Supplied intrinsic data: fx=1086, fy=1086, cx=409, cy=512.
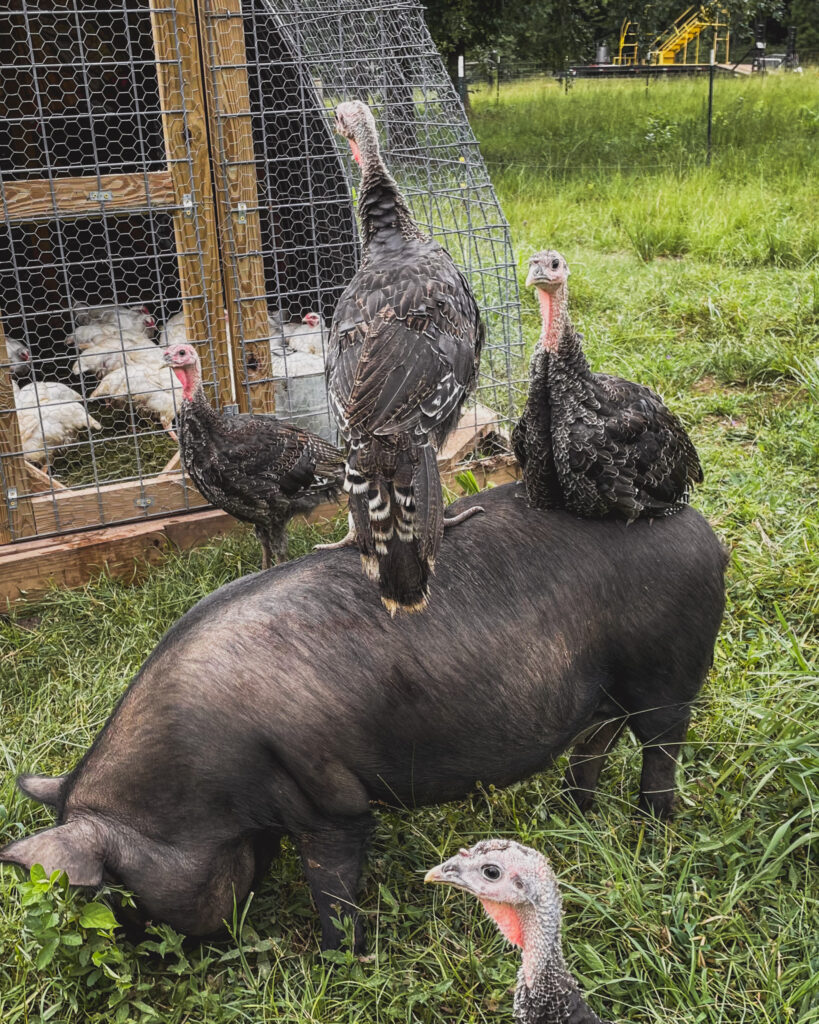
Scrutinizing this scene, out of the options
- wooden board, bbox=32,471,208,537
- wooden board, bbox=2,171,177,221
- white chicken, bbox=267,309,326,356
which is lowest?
wooden board, bbox=32,471,208,537

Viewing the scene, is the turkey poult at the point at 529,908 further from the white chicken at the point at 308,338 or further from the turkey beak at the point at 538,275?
the white chicken at the point at 308,338

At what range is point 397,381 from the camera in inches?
108

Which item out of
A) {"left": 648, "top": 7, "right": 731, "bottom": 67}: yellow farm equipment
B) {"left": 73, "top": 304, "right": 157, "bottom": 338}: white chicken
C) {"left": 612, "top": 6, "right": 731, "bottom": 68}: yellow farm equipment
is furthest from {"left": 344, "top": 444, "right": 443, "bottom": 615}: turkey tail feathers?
{"left": 648, "top": 7, "right": 731, "bottom": 67}: yellow farm equipment

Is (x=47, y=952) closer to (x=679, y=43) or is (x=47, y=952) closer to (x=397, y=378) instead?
(x=397, y=378)

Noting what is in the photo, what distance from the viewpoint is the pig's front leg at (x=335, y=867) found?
257cm

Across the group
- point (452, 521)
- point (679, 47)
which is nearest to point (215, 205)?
point (452, 521)

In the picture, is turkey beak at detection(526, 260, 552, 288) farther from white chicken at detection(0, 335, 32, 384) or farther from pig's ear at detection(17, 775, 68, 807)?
white chicken at detection(0, 335, 32, 384)

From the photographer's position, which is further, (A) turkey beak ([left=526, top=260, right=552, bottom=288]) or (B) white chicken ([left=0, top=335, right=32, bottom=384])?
(B) white chicken ([left=0, top=335, right=32, bottom=384])

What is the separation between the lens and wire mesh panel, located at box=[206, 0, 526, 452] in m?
4.51

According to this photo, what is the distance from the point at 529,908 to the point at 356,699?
2.21ft

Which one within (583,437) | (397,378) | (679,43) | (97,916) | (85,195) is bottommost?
(97,916)

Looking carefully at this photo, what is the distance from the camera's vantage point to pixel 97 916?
2404 mm

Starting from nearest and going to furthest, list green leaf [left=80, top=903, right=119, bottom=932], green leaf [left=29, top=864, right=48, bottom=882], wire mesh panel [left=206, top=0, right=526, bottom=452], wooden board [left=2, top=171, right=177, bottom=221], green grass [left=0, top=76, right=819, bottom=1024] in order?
green leaf [left=29, top=864, right=48, bottom=882] < green leaf [left=80, top=903, right=119, bottom=932] < green grass [left=0, top=76, right=819, bottom=1024] < wooden board [left=2, top=171, right=177, bottom=221] < wire mesh panel [left=206, top=0, right=526, bottom=452]

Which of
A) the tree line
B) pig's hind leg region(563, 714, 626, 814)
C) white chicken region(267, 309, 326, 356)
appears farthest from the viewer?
the tree line
